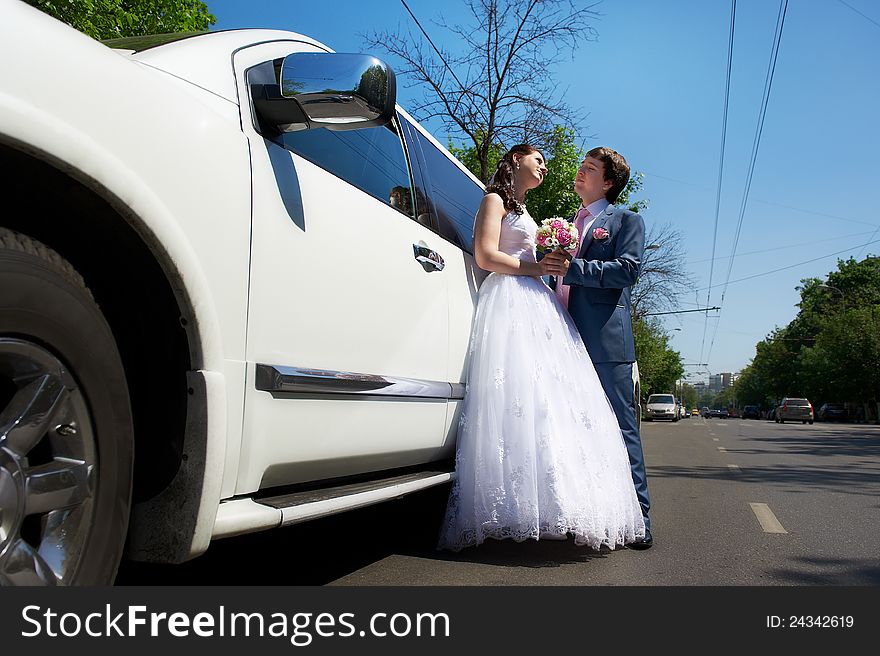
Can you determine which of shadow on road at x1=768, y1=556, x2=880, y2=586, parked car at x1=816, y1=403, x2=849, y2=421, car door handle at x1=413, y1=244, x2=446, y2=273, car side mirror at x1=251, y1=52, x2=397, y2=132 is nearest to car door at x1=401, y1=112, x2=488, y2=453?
car door handle at x1=413, y1=244, x2=446, y2=273

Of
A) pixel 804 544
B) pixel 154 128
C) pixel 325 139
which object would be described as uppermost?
pixel 325 139

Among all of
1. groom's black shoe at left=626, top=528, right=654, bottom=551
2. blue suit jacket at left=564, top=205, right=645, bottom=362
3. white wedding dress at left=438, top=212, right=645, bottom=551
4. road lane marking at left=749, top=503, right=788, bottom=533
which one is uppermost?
blue suit jacket at left=564, top=205, right=645, bottom=362

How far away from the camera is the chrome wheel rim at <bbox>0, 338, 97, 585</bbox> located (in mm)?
1358

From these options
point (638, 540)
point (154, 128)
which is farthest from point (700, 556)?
point (154, 128)

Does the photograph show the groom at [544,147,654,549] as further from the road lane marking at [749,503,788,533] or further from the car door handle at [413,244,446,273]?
the road lane marking at [749,503,788,533]

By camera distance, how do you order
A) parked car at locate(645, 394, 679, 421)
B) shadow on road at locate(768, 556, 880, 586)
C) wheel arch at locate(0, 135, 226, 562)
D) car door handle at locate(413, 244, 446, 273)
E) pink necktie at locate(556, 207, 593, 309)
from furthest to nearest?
1. parked car at locate(645, 394, 679, 421)
2. pink necktie at locate(556, 207, 593, 309)
3. shadow on road at locate(768, 556, 880, 586)
4. car door handle at locate(413, 244, 446, 273)
5. wheel arch at locate(0, 135, 226, 562)

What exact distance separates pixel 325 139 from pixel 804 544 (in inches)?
130

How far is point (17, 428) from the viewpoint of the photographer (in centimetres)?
138

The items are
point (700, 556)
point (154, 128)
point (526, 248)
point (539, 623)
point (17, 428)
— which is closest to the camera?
point (17, 428)

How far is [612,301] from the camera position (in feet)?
13.7

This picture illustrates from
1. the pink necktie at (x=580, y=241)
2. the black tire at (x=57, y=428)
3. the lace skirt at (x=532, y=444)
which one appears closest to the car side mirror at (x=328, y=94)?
the black tire at (x=57, y=428)

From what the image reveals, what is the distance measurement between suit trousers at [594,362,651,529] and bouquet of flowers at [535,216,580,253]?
0.66 m

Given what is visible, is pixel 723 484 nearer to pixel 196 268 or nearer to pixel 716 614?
pixel 716 614

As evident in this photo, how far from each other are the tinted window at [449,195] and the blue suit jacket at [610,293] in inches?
24.8
